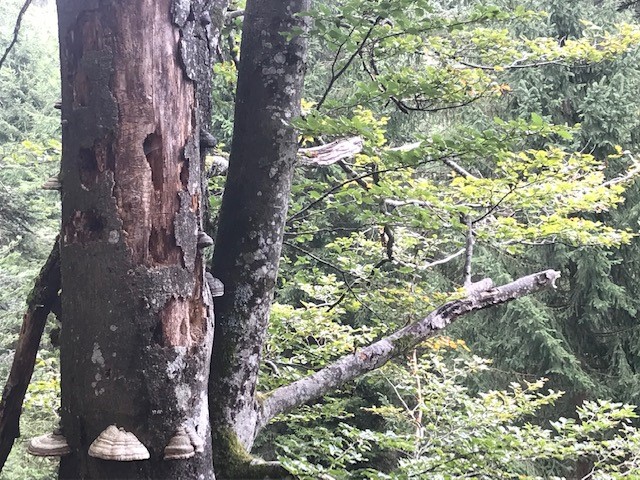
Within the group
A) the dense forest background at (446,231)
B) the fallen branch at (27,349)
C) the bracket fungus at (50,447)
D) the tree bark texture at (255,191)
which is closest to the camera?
the bracket fungus at (50,447)

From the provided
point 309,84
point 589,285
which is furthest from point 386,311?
point 309,84

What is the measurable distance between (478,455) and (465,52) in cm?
262

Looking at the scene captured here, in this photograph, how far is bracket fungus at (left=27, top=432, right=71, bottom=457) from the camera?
1387 mm

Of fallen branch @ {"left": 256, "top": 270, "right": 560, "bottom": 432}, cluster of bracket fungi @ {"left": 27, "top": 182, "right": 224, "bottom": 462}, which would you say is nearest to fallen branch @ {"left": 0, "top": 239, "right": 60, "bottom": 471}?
cluster of bracket fungi @ {"left": 27, "top": 182, "right": 224, "bottom": 462}

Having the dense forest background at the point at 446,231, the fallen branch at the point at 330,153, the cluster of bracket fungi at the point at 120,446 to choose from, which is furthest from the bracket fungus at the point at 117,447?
the fallen branch at the point at 330,153

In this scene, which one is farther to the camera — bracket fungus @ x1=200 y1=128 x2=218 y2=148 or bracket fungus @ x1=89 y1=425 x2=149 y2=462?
bracket fungus @ x1=200 y1=128 x2=218 y2=148

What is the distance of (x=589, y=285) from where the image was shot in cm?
840

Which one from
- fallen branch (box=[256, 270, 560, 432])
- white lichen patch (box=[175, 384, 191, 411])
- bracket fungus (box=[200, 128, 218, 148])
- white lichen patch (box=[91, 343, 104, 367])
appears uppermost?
bracket fungus (box=[200, 128, 218, 148])

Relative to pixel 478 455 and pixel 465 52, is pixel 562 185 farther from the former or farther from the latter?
pixel 478 455

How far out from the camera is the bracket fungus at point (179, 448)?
4.49 feet

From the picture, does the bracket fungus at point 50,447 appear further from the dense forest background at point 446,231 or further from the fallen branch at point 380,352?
the fallen branch at point 380,352

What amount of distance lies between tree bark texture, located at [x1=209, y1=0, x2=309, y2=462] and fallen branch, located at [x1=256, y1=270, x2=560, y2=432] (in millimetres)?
203

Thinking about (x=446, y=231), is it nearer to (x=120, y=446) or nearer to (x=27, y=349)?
(x=27, y=349)

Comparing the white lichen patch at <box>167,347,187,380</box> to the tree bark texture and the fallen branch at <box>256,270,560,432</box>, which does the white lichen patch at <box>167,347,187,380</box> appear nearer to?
the tree bark texture
